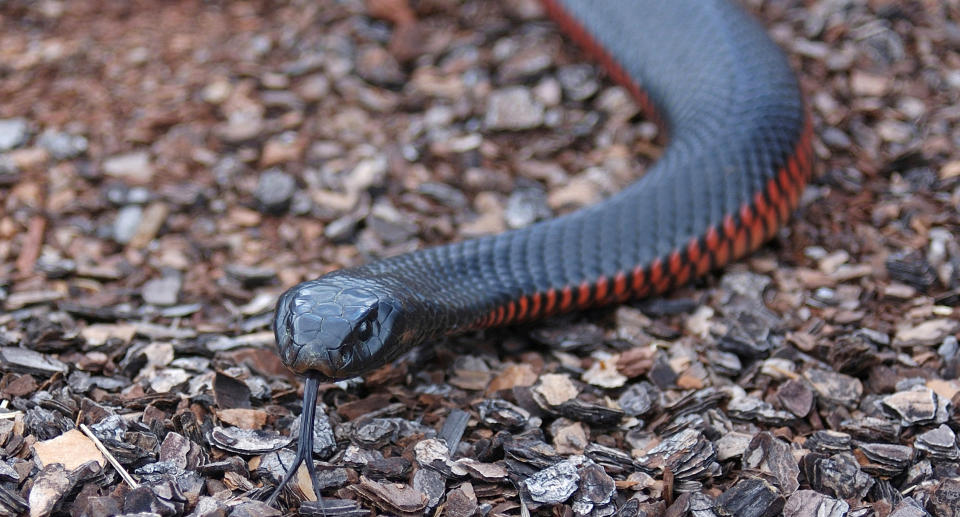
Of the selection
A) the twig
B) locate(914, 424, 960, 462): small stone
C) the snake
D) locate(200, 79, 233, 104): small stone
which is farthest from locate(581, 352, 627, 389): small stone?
locate(200, 79, 233, 104): small stone

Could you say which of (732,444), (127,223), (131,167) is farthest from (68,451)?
(131,167)

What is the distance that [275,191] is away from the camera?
17.7ft

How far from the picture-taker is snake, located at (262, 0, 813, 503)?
341 centimetres

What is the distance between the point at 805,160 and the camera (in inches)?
201

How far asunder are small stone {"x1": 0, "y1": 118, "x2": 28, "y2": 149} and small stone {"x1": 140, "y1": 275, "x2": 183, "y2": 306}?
→ 171 centimetres

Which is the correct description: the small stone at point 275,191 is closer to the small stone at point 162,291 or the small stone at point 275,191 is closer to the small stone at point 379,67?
the small stone at point 162,291

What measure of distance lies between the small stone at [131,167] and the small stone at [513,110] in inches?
82.0

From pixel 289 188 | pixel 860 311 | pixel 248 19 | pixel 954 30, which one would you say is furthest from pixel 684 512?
pixel 248 19

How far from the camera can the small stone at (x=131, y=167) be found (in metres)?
5.57

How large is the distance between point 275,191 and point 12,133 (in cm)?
183

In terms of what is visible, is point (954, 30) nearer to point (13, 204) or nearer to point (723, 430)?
point (723, 430)

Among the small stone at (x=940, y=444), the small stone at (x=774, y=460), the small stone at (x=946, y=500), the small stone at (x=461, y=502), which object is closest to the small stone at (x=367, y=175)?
the small stone at (x=461, y=502)

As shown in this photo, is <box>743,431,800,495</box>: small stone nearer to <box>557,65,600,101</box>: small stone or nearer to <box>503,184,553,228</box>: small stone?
<box>503,184,553,228</box>: small stone

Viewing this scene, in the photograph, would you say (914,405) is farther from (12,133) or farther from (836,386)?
(12,133)
